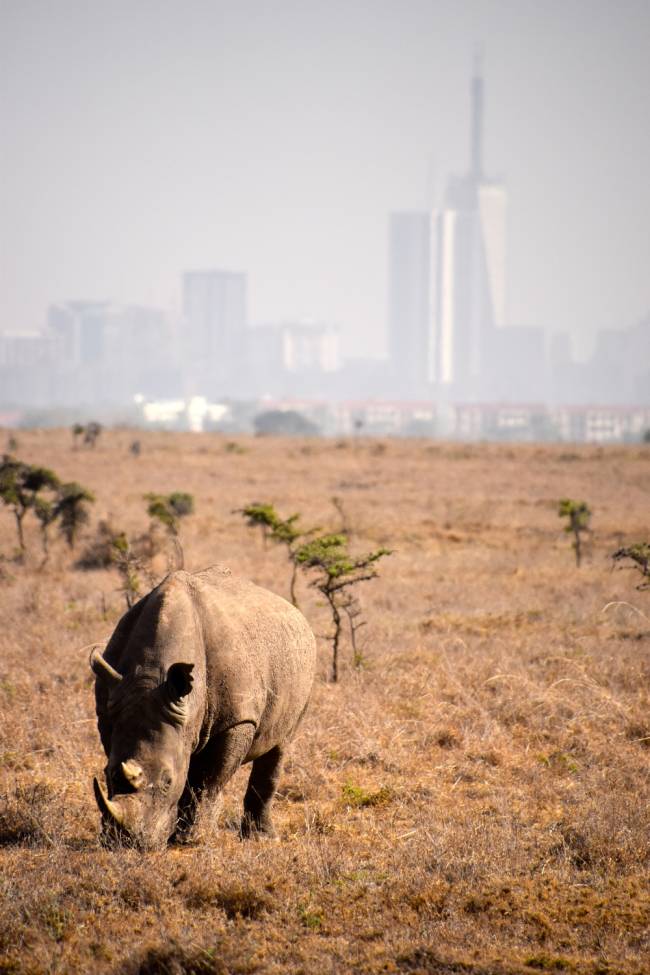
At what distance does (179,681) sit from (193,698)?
31cm

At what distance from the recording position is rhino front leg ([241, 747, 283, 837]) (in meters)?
8.46

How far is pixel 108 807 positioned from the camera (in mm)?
6277

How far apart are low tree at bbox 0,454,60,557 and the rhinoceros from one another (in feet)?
46.2

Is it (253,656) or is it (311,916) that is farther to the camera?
(253,656)

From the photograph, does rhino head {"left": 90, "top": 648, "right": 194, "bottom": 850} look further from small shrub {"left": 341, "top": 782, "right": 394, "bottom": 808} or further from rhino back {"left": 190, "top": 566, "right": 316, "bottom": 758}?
small shrub {"left": 341, "top": 782, "right": 394, "bottom": 808}

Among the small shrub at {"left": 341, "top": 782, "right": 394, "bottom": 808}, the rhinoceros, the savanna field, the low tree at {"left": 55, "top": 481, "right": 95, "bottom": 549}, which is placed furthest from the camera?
the low tree at {"left": 55, "top": 481, "right": 95, "bottom": 549}

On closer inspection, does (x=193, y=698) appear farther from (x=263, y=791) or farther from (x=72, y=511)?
(x=72, y=511)

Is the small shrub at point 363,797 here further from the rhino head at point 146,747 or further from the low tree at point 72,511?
the low tree at point 72,511

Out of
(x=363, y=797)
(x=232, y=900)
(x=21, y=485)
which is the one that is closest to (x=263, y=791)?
(x=363, y=797)

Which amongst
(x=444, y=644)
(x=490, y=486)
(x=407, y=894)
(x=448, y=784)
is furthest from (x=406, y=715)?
(x=490, y=486)

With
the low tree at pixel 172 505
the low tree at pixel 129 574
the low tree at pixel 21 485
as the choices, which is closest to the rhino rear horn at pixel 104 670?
the low tree at pixel 129 574

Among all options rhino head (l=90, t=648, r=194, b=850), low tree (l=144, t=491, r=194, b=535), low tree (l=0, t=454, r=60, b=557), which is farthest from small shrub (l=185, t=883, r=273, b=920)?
low tree (l=144, t=491, r=194, b=535)

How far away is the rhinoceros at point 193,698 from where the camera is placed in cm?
671

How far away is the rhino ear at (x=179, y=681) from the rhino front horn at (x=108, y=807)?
2.38ft
